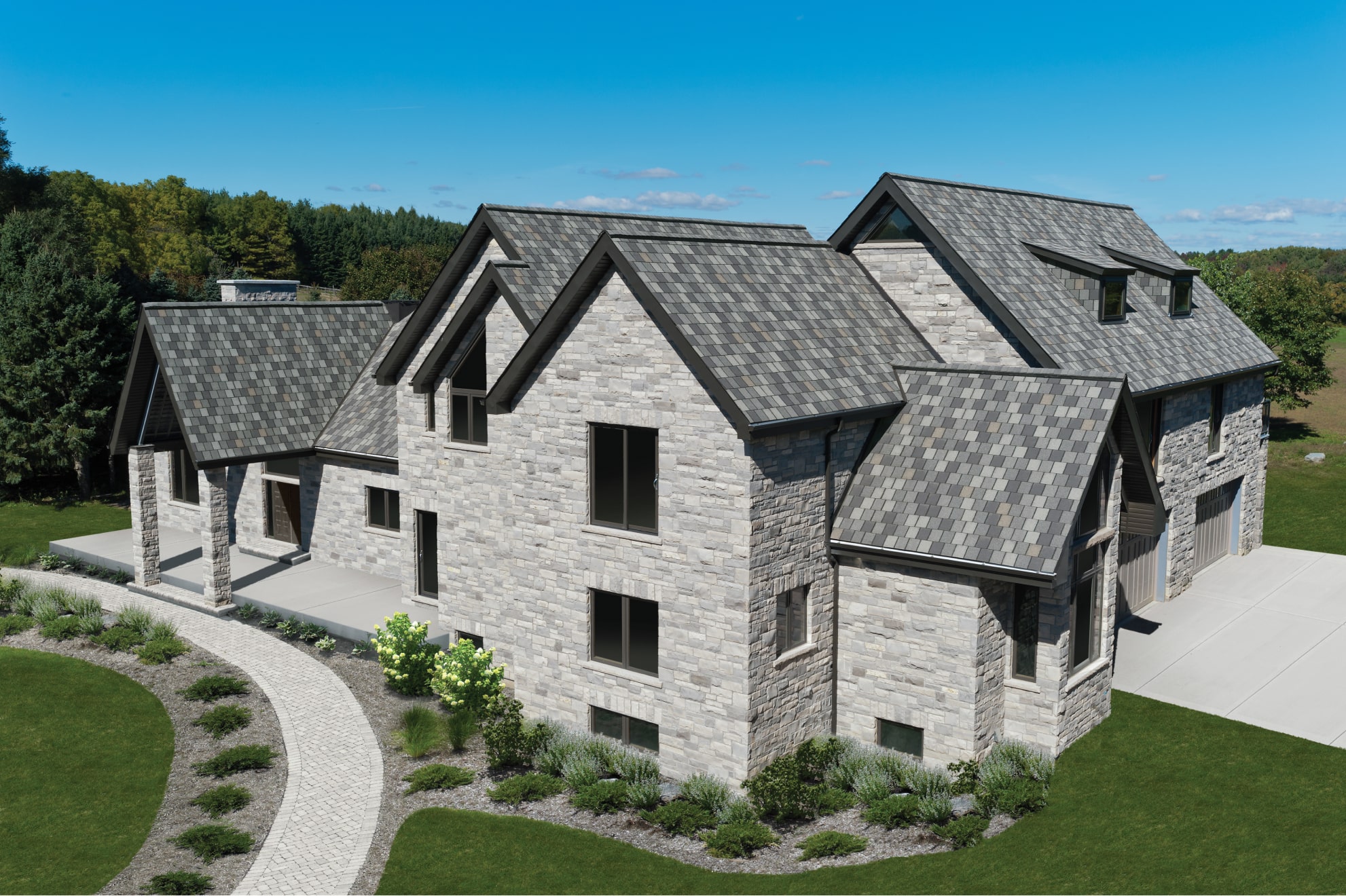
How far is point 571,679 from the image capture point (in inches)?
736

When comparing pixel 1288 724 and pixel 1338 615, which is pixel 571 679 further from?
pixel 1338 615

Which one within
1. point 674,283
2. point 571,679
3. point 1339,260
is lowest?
point 571,679

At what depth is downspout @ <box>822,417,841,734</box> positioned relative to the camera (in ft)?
57.6

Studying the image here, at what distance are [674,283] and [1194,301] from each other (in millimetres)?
18828

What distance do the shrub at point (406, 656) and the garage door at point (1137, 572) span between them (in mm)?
15179

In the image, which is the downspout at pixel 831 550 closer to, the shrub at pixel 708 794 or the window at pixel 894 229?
the shrub at pixel 708 794

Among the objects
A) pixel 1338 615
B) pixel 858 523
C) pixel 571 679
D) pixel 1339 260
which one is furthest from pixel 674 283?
pixel 1339 260

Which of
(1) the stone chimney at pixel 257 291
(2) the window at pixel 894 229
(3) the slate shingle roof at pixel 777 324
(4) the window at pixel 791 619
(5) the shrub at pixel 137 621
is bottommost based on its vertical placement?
(5) the shrub at pixel 137 621

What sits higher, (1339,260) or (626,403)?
(1339,260)

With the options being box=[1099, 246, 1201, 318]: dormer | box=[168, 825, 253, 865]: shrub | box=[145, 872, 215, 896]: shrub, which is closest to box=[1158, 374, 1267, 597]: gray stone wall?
box=[1099, 246, 1201, 318]: dormer

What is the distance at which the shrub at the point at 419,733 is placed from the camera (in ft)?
60.5

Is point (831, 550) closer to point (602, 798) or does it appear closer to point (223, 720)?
point (602, 798)

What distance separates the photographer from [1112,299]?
23969 millimetres

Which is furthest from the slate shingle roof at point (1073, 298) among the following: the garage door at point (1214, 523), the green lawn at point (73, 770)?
the green lawn at point (73, 770)
